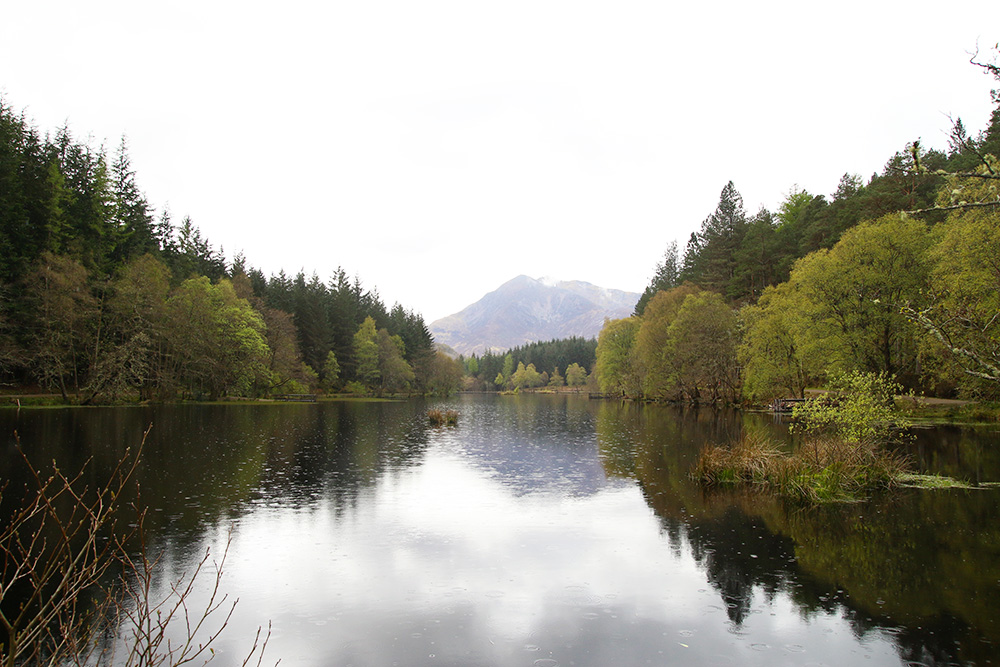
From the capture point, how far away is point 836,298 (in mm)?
43219

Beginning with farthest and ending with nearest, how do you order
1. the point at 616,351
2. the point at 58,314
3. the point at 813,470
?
the point at 616,351 < the point at 58,314 < the point at 813,470

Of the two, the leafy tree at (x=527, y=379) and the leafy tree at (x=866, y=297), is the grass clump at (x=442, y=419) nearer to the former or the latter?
the leafy tree at (x=866, y=297)

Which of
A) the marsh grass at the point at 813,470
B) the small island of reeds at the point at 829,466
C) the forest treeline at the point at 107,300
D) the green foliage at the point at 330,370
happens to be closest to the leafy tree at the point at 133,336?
the forest treeline at the point at 107,300

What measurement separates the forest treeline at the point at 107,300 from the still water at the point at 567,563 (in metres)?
33.3

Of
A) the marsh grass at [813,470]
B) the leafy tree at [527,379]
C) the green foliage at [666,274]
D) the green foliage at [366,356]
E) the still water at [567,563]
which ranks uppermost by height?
the green foliage at [666,274]

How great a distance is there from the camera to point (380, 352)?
4284 inches

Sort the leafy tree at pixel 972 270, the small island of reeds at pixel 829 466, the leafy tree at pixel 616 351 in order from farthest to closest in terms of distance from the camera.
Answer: the leafy tree at pixel 616 351 < the leafy tree at pixel 972 270 < the small island of reeds at pixel 829 466

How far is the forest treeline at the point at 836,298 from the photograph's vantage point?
3141cm

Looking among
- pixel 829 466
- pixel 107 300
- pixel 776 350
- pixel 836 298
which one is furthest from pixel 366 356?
pixel 829 466

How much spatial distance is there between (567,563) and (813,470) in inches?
412

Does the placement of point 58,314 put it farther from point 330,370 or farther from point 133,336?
point 330,370

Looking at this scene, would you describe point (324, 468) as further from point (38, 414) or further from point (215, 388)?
point (215, 388)

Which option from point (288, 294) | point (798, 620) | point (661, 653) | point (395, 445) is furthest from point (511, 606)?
point (288, 294)

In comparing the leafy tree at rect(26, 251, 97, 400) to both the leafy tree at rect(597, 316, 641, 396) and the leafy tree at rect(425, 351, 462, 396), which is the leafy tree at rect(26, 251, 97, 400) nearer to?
the leafy tree at rect(597, 316, 641, 396)
